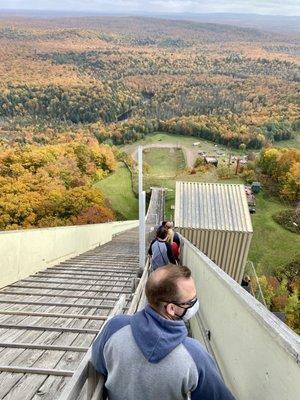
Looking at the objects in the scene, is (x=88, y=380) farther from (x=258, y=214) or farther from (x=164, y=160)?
(x=164, y=160)

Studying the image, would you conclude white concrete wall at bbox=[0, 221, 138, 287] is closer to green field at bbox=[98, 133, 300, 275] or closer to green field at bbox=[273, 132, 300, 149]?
green field at bbox=[98, 133, 300, 275]

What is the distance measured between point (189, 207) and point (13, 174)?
35319 millimetres

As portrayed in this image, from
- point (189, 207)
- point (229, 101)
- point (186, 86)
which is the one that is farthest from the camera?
point (186, 86)

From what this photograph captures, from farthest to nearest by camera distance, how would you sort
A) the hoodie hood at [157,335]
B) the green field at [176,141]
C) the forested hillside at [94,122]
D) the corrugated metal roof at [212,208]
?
the green field at [176,141] → the forested hillside at [94,122] → the corrugated metal roof at [212,208] → the hoodie hood at [157,335]

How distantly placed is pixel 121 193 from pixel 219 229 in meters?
33.9

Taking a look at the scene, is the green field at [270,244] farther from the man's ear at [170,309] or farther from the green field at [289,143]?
the green field at [289,143]

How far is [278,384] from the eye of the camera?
2.04 metres

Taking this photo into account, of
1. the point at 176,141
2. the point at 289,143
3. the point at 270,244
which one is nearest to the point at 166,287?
the point at 270,244

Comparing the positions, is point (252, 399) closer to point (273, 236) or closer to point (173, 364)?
point (173, 364)

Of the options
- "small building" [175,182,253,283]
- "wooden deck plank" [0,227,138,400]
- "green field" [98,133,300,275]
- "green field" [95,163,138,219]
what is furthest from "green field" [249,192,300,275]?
"wooden deck plank" [0,227,138,400]

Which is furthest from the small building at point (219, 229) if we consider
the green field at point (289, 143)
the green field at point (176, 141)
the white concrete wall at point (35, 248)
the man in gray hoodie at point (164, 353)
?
the green field at point (289, 143)

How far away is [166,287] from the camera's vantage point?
2162mm

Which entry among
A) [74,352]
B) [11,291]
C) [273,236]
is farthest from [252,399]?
[273,236]

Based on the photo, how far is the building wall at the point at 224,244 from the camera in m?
9.74
